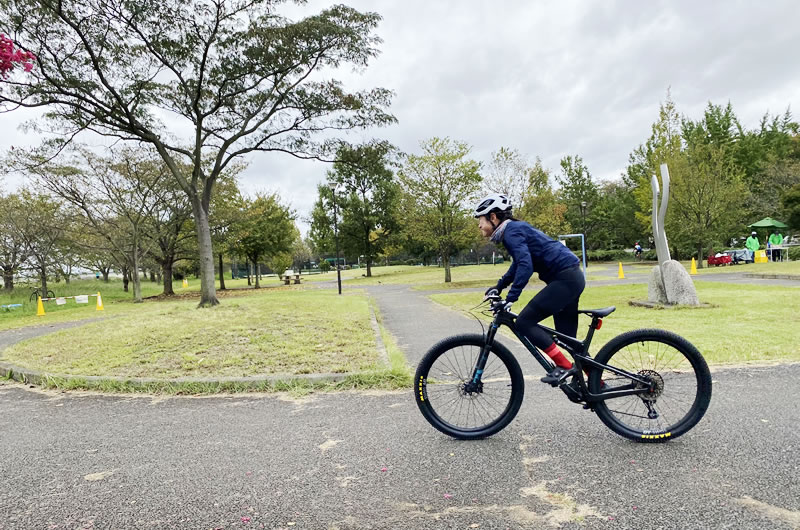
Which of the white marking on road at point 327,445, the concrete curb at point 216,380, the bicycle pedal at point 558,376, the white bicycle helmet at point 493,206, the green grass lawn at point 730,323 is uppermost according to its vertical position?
the white bicycle helmet at point 493,206

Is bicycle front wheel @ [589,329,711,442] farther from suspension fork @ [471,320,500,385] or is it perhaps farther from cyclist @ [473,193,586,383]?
suspension fork @ [471,320,500,385]

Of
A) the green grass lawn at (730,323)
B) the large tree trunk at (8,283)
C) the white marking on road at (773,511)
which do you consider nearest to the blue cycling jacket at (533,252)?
the white marking on road at (773,511)

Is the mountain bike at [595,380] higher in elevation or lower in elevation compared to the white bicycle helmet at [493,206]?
lower

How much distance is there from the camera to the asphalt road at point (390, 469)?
2.36 metres

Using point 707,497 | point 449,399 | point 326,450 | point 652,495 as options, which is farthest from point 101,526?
point 707,497

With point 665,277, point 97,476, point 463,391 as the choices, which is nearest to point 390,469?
point 463,391

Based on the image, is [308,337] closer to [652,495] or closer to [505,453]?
[505,453]

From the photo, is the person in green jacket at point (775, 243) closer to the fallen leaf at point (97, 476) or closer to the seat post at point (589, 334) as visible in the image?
the seat post at point (589, 334)

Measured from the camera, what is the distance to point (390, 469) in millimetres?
2930

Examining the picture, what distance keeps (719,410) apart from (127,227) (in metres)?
25.2

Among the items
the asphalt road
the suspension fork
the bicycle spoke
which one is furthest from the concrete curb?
the suspension fork

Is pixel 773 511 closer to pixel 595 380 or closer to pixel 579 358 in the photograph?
pixel 595 380

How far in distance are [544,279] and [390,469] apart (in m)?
1.77

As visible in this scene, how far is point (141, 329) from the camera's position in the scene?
8805 millimetres
